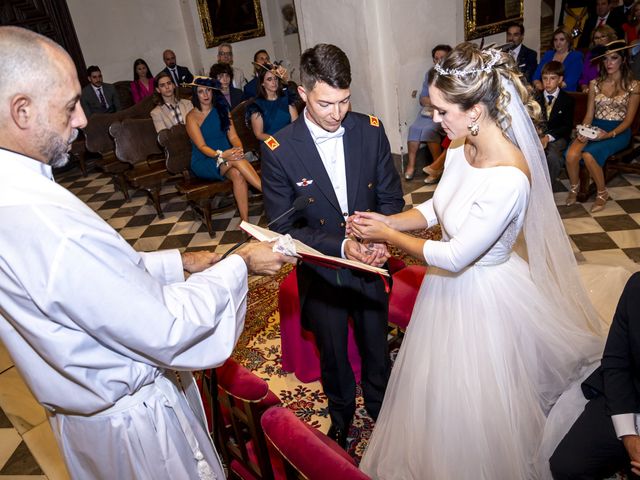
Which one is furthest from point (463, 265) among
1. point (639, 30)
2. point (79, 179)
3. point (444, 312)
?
point (79, 179)

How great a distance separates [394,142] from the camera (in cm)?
694

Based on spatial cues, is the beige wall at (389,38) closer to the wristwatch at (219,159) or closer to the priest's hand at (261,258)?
the wristwatch at (219,159)

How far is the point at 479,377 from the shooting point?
2285 millimetres

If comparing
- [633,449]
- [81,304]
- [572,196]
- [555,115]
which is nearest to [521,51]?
[555,115]

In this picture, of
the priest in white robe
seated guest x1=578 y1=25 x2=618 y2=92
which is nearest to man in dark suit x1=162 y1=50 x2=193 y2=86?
seated guest x1=578 y1=25 x2=618 y2=92

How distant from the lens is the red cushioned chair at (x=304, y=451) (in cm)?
158

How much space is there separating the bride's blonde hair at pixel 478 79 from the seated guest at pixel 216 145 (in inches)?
154

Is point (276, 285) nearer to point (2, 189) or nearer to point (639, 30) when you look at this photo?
point (2, 189)

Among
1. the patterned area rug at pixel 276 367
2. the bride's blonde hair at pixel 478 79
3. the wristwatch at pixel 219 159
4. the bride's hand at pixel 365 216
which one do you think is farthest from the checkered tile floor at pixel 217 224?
the bride's blonde hair at pixel 478 79

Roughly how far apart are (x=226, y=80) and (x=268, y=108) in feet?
3.40

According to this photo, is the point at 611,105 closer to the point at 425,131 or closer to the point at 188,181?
the point at 425,131

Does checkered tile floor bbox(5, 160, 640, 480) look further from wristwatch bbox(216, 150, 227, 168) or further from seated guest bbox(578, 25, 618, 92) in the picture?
→ seated guest bbox(578, 25, 618, 92)

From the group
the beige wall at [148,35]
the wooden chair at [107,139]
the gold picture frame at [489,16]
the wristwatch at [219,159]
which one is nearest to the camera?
the wristwatch at [219,159]

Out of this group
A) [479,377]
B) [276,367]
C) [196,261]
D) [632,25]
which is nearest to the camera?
[196,261]
